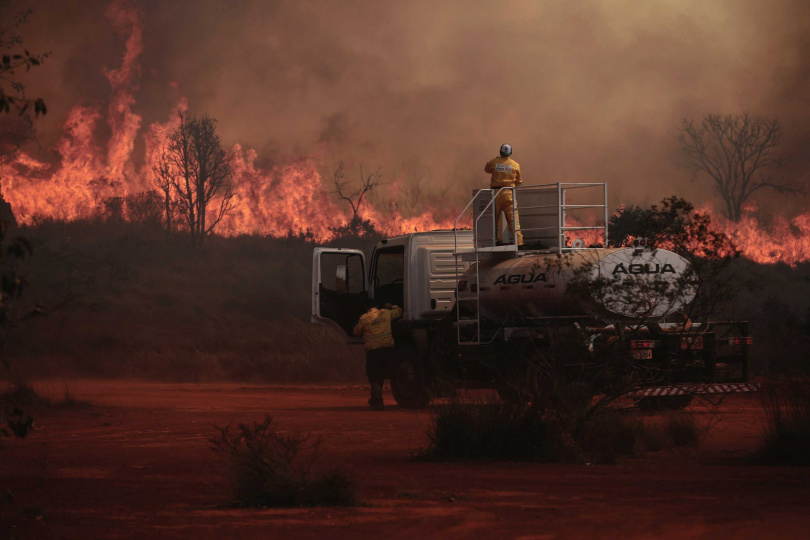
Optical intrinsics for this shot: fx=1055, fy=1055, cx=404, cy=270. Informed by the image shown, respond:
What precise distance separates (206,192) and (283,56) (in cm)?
1153

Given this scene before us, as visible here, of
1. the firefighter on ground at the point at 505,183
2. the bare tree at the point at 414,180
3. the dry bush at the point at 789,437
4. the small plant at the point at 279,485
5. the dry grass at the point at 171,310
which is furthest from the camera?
the bare tree at the point at 414,180

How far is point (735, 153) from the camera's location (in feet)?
198

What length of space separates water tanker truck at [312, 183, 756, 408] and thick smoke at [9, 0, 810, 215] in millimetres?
37232

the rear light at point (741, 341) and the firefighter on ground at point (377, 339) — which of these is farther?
the firefighter on ground at point (377, 339)

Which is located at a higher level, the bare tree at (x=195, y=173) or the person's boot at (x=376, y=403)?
the bare tree at (x=195, y=173)

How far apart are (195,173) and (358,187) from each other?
8810 mm

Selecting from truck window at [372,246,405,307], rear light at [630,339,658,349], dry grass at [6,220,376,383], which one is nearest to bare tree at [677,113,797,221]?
dry grass at [6,220,376,383]

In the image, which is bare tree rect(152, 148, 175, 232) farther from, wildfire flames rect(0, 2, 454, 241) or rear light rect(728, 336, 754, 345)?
rear light rect(728, 336, 754, 345)

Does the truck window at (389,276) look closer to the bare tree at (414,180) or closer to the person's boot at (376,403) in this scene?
the person's boot at (376,403)

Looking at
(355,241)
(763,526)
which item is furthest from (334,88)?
(763,526)

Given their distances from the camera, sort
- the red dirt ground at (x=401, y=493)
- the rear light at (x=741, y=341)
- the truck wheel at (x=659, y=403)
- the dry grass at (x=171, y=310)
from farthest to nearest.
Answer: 1. the dry grass at (x=171, y=310)
2. the rear light at (x=741, y=341)
3. the truck wheel at (x=659, y=403)
4. the red dirt ground at (x=401, y=493)

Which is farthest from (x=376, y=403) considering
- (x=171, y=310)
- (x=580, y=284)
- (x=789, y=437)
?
(x=171, y=310)

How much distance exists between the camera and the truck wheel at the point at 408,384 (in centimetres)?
1888

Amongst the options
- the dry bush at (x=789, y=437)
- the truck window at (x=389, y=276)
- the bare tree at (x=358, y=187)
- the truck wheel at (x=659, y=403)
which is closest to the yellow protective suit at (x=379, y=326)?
the truck window at (x=389, y=276)
